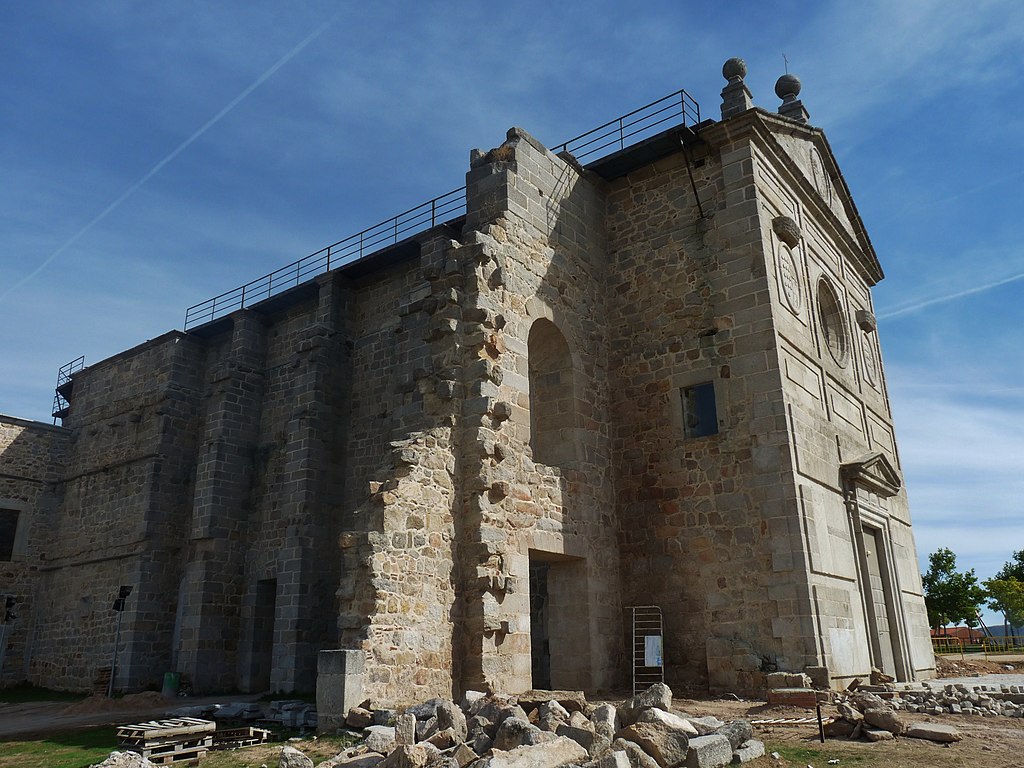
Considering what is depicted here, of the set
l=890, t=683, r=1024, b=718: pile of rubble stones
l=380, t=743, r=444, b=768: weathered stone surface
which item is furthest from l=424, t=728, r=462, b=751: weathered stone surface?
l=890, t=683, r=1024, b=718: pile of rubble stones

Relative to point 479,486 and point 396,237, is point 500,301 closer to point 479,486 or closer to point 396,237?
point 479,486

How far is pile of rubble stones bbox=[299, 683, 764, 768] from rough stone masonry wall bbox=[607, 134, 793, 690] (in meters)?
4.02

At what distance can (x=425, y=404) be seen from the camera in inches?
419

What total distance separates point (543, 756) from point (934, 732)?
3.76 metres

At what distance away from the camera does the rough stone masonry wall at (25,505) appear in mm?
20094

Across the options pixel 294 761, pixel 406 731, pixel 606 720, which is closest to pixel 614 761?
pixel 606 720

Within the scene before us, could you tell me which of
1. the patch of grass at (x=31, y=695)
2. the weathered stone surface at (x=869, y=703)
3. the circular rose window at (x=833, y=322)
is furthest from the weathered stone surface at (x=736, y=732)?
the patch of grass at (x=31, y=695)

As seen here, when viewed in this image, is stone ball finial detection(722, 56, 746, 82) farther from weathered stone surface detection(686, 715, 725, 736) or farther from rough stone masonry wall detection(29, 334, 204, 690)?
rough stone masonry wall detection(29, 334, 204, 690)

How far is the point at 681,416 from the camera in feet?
40.6

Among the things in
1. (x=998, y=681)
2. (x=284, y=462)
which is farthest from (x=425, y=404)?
(x=998, y=681)

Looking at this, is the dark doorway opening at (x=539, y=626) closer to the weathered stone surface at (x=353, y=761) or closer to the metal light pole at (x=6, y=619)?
the weathered stone surface at (x=353, y=761)

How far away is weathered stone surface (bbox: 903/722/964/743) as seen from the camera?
275 inches

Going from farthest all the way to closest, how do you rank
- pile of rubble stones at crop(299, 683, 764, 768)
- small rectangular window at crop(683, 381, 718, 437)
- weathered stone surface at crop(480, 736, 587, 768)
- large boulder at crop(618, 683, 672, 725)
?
1. small rectangular window at crop(683, 381, 718, 437)
2. large boulder at crop(618, 683, 672, 725)
3. pile of rubble stones at crop(299, 683, 764, 768)
4. weathered stone surface at crop(480, 736, 587, 768)

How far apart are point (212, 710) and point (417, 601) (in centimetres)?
373
